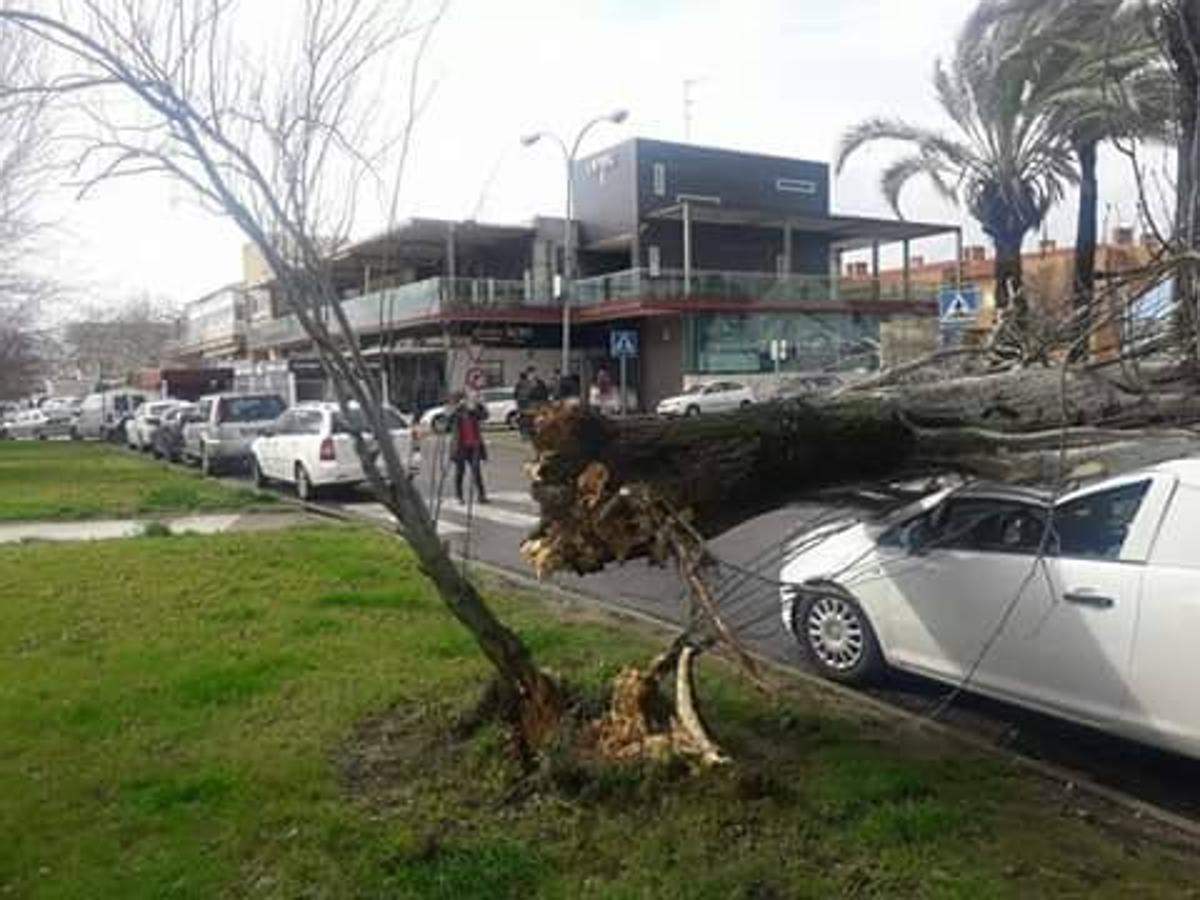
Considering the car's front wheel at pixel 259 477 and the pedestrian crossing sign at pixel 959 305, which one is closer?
the pedestrian crossing sign at pixel 959 305

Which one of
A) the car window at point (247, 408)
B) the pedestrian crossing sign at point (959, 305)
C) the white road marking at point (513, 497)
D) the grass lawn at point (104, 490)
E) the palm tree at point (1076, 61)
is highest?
Answer: the palm tree at point (1076, 61)

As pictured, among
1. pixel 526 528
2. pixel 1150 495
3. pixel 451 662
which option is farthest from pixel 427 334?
pixel 1150 495

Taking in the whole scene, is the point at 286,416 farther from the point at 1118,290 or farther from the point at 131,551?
the point at 1118,290

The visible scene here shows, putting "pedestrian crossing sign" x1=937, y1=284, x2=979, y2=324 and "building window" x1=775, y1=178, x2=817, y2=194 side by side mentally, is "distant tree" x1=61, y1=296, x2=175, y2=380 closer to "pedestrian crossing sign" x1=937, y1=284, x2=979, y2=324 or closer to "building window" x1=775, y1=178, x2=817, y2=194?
"building window" x1=775, y1=178, x2=817, y2=194

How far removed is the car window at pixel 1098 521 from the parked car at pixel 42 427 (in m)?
52.7

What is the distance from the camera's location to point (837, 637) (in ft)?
21.4

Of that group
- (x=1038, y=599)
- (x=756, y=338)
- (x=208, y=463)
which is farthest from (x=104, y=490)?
(x=756, y=338)

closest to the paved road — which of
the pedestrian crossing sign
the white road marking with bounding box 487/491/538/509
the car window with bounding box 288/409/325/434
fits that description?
the white road marking with bounding box 487/491/538/509

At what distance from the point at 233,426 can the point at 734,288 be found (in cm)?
1992

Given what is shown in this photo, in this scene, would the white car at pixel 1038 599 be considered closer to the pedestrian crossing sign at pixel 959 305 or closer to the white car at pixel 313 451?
the pedestrian crossing sign at pixel 959 305

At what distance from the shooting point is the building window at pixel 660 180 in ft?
133

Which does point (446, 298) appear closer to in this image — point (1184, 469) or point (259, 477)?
point (259, 477)

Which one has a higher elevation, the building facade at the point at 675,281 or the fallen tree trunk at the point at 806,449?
the building facade at the point at 675,281

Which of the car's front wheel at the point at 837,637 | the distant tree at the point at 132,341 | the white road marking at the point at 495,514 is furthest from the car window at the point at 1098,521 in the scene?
the distant tree at the point at 132,341
